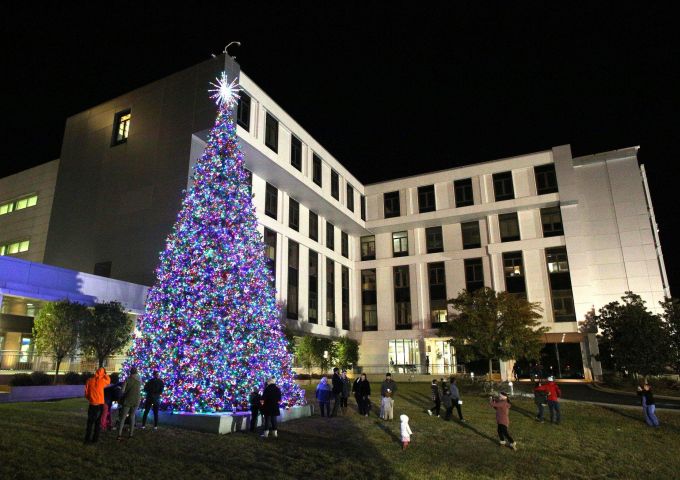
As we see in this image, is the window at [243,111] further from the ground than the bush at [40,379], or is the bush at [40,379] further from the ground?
the window at [243,111]

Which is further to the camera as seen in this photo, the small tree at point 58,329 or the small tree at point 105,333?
the small tree at point 105,333

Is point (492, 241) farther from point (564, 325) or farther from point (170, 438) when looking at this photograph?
point (170, 438)

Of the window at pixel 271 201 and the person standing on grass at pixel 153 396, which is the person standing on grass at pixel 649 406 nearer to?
the person standing on grass at pixel 153 396

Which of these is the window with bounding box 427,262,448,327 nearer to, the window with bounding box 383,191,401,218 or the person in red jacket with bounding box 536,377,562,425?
the window with bounding box 383,191,401,218

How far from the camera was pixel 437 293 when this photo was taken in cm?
4672

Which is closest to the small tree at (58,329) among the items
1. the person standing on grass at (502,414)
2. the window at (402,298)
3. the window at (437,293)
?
the person standing on grass at (502,414)

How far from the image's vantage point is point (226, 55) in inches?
1257

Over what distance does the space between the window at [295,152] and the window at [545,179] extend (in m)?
22.5

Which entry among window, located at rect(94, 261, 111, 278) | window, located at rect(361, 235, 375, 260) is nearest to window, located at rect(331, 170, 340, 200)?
window, located at rect(361, 235, 375, 260)

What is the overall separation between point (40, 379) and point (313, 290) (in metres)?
25.0

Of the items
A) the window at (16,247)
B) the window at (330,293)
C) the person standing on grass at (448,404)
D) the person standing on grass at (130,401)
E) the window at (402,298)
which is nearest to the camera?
the person standing on grass at (130,401)

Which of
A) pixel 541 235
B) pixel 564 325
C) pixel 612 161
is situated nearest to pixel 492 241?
pixel 541 235

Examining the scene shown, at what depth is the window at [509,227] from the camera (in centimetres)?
4456

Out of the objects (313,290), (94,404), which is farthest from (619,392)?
(94,404)
